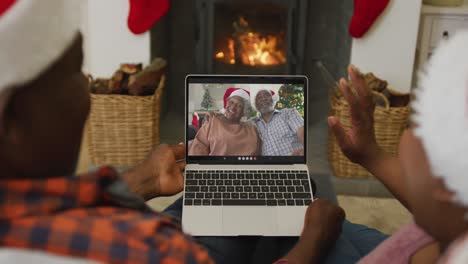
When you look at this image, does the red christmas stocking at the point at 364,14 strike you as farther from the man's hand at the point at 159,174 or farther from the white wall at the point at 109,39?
the man's hand at the point at 159,174

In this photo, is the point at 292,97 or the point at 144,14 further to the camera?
the point at 144,14

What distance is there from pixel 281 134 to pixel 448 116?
2.87 feet

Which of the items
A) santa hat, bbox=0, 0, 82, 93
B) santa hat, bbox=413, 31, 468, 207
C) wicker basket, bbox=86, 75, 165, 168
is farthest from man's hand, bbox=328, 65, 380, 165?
wicker basket, bbox=86, 75, 165, 168

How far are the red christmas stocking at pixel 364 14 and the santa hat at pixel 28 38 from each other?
6.19ft

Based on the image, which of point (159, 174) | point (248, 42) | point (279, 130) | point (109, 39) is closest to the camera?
point (159, 174)

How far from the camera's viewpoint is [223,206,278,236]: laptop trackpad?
4.11 ft

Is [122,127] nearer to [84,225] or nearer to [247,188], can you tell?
[247,188]

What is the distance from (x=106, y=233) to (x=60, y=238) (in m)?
0.05

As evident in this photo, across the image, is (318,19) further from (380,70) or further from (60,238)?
(60,238)

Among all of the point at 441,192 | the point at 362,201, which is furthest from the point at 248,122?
the point at 362,201

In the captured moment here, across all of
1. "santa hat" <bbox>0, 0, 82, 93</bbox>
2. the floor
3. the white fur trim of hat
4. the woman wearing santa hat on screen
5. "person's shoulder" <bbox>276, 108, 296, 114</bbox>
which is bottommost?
the floor

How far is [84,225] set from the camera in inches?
24.6

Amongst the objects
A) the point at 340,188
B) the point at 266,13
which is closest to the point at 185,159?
the point at 340,188

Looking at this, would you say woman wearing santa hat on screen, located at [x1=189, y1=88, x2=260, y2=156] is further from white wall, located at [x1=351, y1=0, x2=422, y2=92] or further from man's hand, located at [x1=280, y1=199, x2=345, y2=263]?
white wall, located at [x1=351, y1=0, x2=422, y2=92]
